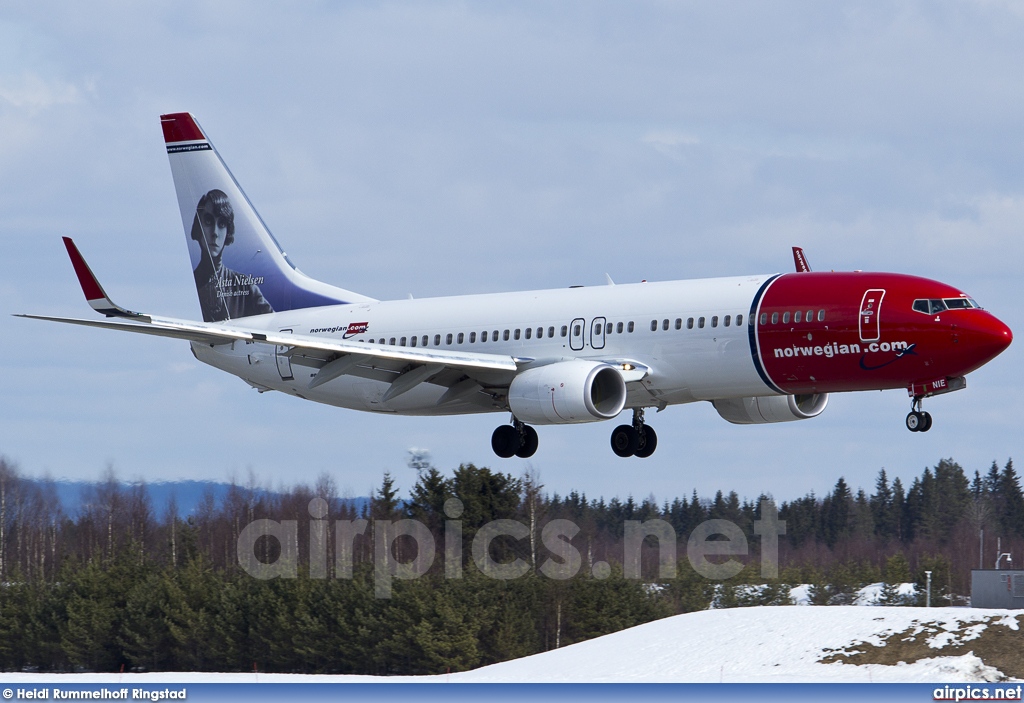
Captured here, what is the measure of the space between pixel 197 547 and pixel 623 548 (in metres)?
30.1

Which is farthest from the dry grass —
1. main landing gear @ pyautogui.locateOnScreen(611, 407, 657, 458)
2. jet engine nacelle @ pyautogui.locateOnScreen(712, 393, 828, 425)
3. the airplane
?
main landing gear @ pyautogui.locateOnScreen(611, 407, 657, 458)

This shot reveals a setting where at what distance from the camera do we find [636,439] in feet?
149

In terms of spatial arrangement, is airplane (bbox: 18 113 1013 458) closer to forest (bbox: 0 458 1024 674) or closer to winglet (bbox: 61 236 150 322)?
winglet (bbox: 61 236 150 322)

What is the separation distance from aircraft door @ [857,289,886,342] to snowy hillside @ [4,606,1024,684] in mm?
32769

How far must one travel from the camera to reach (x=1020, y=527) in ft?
402

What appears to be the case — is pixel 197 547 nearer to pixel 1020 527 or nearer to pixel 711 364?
pixel 1020 527

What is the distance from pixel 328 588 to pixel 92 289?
211 ft

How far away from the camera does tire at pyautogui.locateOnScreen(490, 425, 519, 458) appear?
4575cm

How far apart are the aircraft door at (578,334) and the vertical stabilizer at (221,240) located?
12.2 metres

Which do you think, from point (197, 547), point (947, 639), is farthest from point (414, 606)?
point (947, 639)

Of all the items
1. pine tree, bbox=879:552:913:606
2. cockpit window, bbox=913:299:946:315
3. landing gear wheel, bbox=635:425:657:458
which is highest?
cockpit window, bbox=913:299:946:315

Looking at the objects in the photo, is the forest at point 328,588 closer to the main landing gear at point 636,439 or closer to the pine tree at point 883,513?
the pine tree at point 883,513

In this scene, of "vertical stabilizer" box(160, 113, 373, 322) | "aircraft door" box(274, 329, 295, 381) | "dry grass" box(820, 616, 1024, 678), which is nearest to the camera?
"aircraft door" box(274, 329, 295, 381)

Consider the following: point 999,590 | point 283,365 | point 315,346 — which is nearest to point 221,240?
point 283,365
